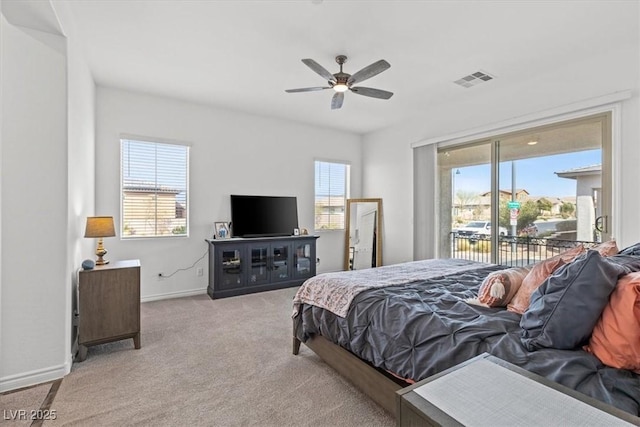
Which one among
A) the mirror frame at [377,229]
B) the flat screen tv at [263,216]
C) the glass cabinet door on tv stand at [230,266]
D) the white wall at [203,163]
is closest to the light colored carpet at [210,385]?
the glass cabinet door on tv stand at [230,266]

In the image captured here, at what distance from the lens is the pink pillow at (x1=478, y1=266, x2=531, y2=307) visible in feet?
5.99

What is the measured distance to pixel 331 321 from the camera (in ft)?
7.28

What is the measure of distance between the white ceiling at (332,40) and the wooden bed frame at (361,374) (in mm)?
2618

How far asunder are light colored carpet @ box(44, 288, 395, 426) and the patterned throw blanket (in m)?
0.52

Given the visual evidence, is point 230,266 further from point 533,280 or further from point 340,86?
point 533,280

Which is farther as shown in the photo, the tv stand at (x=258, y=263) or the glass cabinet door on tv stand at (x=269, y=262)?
the glass cabinet door on tv stand at (x=269, y=262)

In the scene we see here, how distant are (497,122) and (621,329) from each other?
343 centimetres

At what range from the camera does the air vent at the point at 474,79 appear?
3.58 meters

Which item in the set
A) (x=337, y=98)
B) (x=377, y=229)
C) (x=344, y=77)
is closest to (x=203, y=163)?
(x=337, y=98)

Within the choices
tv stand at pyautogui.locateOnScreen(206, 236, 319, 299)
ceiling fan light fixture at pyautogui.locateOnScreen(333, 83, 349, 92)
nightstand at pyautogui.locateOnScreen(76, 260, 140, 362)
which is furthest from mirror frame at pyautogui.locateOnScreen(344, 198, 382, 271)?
nightstand at pyautogui.locateOnScreen(76, 260, 140, 362)

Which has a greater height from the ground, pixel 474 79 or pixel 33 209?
pixel 474 79

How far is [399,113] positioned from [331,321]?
12.6ft

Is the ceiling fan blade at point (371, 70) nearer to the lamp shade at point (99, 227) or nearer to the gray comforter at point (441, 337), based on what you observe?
the gray comforter at point (441, 337)

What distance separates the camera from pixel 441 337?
155 centimetres
